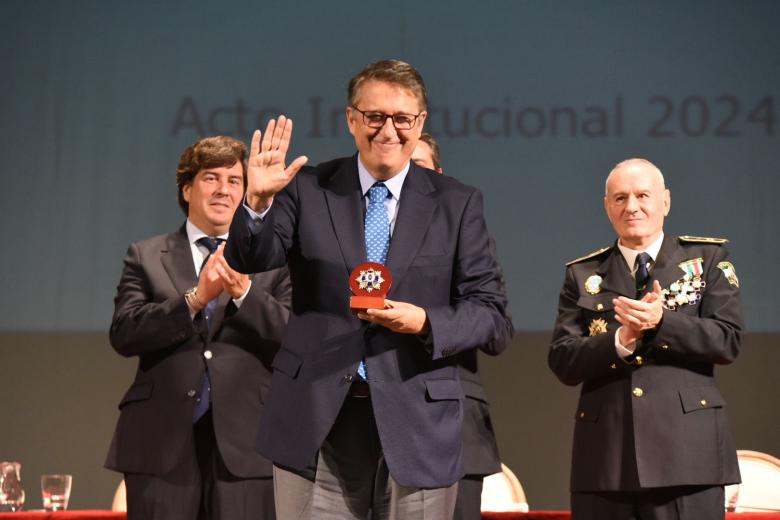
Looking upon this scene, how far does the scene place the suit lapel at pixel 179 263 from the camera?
319 centimetres

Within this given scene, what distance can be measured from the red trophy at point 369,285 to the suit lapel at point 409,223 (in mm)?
152

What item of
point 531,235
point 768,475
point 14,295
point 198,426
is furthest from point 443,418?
point 14,295

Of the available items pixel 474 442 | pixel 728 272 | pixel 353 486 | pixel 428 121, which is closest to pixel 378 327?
pixel 353 486

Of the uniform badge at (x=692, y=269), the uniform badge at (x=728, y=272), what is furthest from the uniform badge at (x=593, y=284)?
the uniform badge at (x=728, y=272)

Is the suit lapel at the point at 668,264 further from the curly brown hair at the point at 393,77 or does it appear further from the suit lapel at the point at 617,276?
the curly brown hair at the point at 393,77

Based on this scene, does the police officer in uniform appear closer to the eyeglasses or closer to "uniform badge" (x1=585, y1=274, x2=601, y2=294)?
"uniform badge" (x1=585, y1=274, x2=601, y2=294)

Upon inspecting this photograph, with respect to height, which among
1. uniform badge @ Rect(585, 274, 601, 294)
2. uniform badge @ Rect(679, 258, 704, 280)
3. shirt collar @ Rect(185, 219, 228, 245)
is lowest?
uniform badge @ Rect(585, 274, 601, 294)

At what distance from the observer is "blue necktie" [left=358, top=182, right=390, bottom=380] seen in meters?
2.27

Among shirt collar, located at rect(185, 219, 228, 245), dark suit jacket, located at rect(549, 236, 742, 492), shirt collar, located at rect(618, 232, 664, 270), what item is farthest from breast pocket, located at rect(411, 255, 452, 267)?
shirt collar, located at rect(185, 219, 228, 245)

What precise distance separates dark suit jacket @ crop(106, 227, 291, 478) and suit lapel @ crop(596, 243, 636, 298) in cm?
100

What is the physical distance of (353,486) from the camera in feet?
7.07

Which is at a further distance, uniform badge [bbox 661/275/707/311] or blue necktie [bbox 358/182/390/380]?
uniform badge [bbox 661/275/707/311]

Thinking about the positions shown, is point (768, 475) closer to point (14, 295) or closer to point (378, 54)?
point (378, 54)

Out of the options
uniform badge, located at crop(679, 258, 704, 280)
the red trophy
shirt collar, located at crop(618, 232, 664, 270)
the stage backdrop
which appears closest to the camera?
the red trophy
